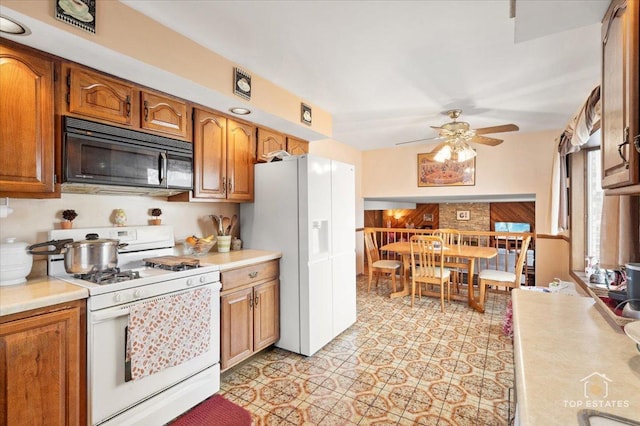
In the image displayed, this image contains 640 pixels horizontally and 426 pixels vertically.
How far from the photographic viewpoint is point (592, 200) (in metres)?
3.40

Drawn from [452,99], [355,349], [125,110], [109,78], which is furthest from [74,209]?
[452,99]

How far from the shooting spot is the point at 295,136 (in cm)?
344

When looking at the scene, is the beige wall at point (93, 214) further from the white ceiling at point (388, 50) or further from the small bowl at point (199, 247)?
the white ceiling at point (388, 50)

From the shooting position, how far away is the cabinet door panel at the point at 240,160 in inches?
107

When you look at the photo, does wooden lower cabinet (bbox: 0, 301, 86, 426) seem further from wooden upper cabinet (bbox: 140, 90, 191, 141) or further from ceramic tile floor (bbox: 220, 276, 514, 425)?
wooden upper cabinet (bbox: 140, 90, 191, 141)

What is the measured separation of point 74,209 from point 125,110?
2.48ft

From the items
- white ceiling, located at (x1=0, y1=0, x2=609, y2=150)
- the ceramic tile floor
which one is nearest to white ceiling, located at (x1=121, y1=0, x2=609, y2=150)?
white ceiling, located at (x1=0, y1=0, x2=609, y2=150)

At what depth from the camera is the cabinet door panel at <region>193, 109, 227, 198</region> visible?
245cm

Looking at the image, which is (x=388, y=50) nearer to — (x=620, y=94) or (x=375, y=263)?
(x=620, y=94)

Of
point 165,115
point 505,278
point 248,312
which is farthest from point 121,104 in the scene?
point 505,278

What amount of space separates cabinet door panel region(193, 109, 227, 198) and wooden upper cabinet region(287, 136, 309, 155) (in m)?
0.89

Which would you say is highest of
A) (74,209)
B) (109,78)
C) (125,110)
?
(109,78)

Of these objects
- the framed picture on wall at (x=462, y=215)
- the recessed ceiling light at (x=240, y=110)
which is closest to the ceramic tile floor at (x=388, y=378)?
the recessed ceiling light at (x=240, y=110)

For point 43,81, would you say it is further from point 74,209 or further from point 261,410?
point 261,410
